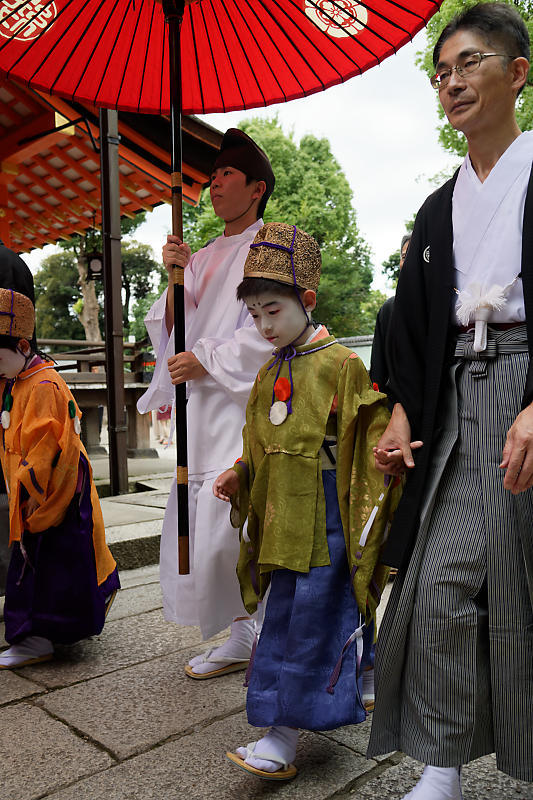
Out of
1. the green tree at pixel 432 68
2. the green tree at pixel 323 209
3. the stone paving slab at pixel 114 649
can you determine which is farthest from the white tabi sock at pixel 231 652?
the green tree at pixel 323 209

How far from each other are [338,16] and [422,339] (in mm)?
1392

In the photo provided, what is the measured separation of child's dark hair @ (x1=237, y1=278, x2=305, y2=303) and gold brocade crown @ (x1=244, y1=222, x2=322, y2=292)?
0.01 meters

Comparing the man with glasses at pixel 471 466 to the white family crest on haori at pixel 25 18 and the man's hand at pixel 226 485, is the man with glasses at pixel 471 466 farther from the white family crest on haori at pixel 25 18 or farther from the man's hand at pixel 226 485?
the white family crest on haori at pixel 25 18

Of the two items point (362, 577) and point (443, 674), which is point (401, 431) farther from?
point (443, 674)

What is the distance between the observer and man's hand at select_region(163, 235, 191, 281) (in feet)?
8.18

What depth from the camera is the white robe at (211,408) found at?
2.73 m

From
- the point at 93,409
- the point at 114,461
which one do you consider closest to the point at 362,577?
the point at 114,461

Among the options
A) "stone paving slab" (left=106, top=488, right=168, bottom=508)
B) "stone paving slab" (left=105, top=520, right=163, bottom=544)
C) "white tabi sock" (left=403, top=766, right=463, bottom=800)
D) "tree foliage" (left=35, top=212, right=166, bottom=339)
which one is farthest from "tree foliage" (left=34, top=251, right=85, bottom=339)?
"white tabi sock" (left=403, top=766, right=463, bottom=800)

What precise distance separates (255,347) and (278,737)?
1.38 metres

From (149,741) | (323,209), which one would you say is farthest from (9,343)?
(323,209)

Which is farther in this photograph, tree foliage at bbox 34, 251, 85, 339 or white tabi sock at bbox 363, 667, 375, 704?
tree foliage at bbox 34, 251, 85, 339

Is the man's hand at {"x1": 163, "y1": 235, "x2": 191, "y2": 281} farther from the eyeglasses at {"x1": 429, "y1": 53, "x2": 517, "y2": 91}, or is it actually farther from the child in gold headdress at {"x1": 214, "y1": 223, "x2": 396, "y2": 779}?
the eyeglasses at {"x1": 429, "y1": 53, "x2": 517, "y2": 91}

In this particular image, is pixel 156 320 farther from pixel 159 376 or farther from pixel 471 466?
pixel 471 466

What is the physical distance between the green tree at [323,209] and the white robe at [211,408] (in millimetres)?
22819
